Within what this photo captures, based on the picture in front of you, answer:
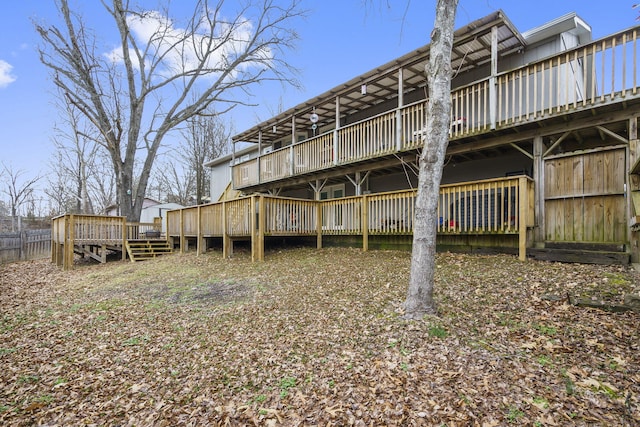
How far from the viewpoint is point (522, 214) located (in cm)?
621

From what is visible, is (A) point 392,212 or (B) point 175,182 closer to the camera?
(A) point 392,212

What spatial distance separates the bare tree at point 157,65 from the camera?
50.6 ft

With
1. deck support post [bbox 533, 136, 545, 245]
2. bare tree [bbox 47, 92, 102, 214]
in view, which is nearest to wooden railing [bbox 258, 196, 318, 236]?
deck support post [bbox 533, 136, 545, 245]

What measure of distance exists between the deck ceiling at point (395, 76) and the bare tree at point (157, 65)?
14.0 ft

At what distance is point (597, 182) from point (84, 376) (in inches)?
342

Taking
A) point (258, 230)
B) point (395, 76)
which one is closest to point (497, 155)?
point (395, 76)

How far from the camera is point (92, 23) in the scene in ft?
49.5

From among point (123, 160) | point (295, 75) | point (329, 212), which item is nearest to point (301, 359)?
point (329, 212)

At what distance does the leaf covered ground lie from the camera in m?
2.57

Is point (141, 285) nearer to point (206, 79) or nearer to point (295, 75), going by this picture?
point (295, 75)

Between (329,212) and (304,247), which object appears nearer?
(329,212)

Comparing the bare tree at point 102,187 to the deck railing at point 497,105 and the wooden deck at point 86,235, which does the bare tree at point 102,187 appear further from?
the deck railing at point 497,105

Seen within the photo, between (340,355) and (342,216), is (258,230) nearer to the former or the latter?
(342,216)

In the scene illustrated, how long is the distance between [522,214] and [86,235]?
1384 cm
